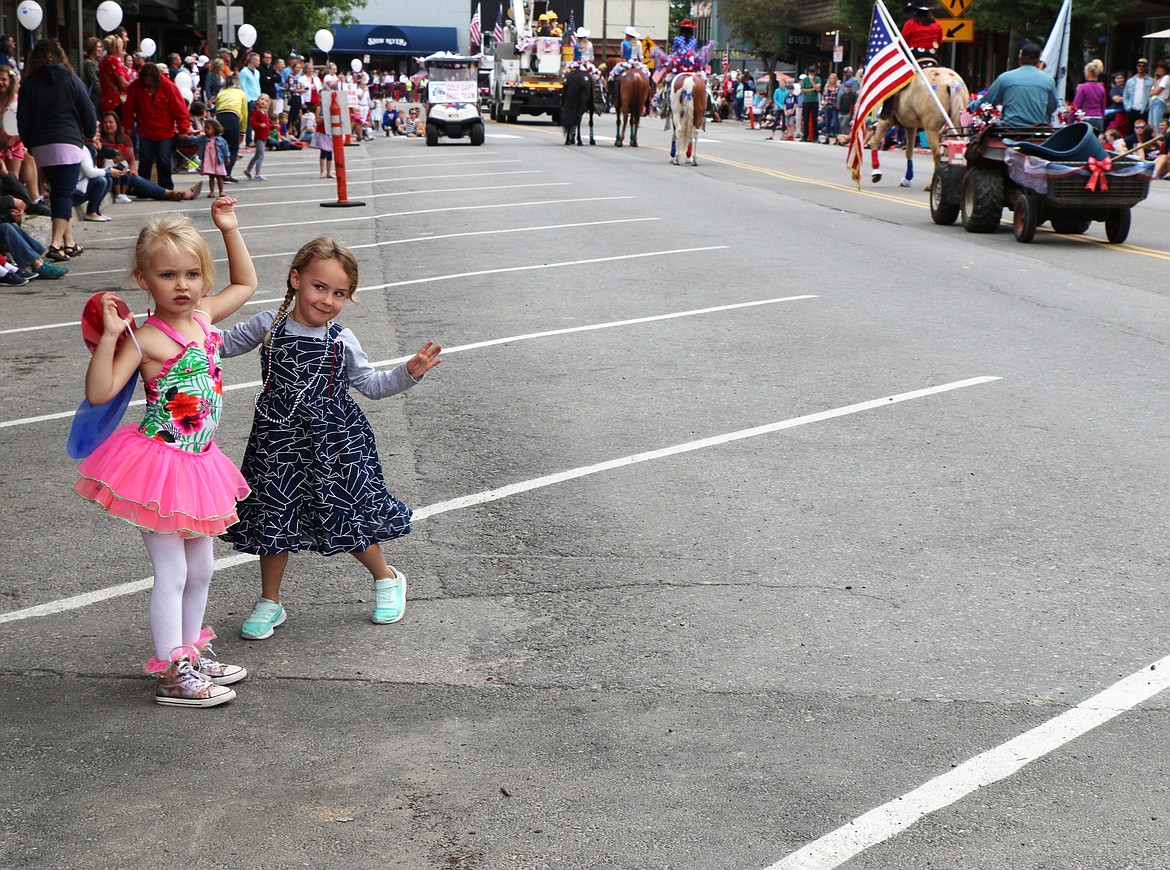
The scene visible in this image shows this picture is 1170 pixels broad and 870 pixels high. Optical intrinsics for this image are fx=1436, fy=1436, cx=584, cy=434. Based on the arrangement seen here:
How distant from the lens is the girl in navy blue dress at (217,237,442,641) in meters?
4.60

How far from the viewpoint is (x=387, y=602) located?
15.9ft

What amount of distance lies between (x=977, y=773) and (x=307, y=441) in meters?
2.31

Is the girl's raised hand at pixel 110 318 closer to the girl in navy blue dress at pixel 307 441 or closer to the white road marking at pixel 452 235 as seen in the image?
the girl in navy blue dress at pixel 307 441

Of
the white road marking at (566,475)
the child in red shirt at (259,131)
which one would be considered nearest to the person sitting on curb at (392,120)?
the child in red shirt at (259,131)

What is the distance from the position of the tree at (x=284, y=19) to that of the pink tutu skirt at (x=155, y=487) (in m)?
42.9

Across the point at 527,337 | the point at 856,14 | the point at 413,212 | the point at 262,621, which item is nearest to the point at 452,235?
the point at 413,212

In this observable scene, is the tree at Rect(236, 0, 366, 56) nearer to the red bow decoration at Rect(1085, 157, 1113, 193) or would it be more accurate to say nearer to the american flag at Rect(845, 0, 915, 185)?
the american flag at Rect(845, 0, 915, 185)

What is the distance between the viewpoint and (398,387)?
458 centimetres

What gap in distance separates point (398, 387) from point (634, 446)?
2731 millimetres

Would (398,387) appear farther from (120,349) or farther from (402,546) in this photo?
(402,546)

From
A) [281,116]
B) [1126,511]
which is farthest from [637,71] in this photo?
[1126,511]

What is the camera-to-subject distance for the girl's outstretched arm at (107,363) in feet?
13.1

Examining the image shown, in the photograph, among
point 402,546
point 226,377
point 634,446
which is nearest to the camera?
point 402,546

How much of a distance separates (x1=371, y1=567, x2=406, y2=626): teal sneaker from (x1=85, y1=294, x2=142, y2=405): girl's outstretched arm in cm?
120
